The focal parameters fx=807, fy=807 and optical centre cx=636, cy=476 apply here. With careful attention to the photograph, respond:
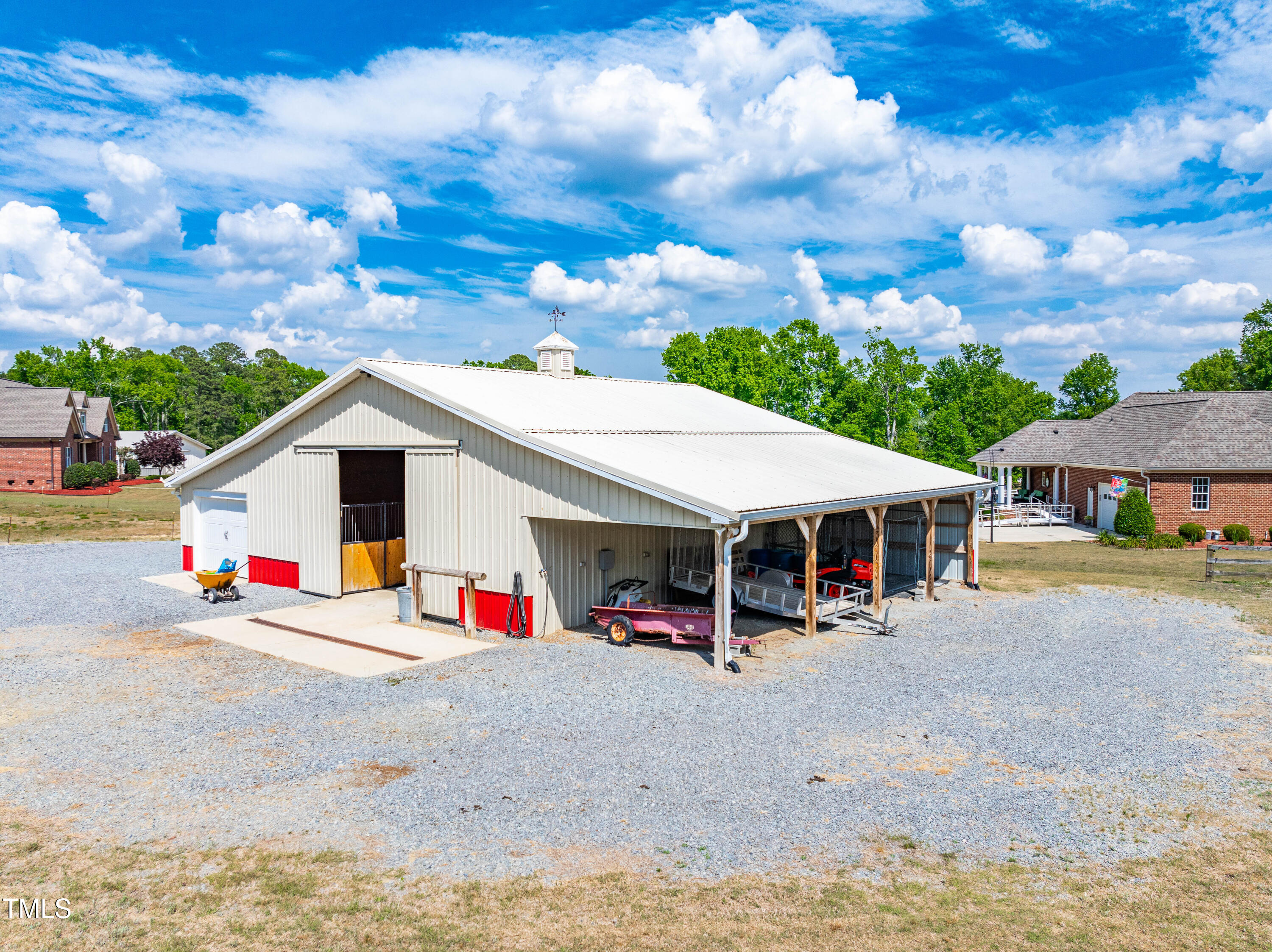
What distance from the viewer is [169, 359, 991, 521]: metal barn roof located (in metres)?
13.8

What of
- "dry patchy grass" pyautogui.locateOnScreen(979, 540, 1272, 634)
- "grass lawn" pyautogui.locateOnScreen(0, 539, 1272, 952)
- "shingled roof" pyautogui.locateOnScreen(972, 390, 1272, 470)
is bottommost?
"grass lawn" pyautogui.locateOnScreen(0, 539, 1272, 952)

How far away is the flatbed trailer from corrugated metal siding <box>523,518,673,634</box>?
0.86 metres

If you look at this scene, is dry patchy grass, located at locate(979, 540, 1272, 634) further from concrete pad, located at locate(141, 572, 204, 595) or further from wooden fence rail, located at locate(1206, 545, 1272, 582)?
concrete pad, located at locate(141, 572, 204, 595)

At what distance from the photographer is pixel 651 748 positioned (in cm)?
941

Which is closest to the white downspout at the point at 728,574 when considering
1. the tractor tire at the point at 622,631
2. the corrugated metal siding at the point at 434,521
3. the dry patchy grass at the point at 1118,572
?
the tractor tire at the point at 622,631

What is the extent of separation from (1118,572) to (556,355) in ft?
57.5

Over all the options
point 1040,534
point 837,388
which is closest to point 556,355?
point 1040,534

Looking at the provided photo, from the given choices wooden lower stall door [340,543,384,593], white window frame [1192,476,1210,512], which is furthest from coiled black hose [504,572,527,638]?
white window frame [1192,476,1210,512]

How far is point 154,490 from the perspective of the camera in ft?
174

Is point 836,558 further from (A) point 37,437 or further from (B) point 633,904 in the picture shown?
(A) point 37,437

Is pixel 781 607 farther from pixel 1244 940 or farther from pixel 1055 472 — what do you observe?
pixel 1055 472

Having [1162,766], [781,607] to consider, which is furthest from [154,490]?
[1162,766]

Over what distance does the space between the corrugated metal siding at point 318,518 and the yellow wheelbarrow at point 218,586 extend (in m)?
1.51

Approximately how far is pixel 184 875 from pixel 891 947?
558cm
